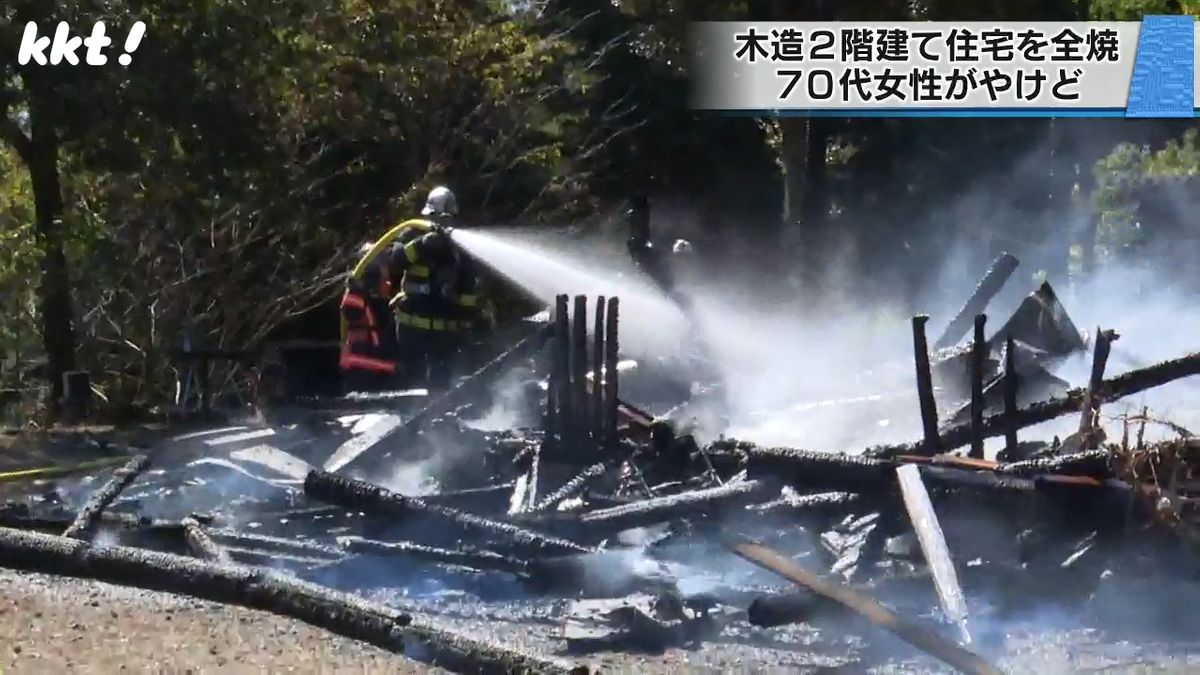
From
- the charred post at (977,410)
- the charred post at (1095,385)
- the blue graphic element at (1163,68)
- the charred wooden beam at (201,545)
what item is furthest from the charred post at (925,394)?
the blue graphic element at (1163,68)

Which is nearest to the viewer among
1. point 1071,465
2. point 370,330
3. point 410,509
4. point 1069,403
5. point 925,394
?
point 1071,465

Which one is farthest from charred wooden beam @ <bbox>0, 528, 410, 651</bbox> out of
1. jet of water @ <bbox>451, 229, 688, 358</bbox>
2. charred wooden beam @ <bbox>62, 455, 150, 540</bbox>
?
jet of water @ <bbox>451, 229, 688, 358</bbox>

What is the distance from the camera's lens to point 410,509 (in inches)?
344

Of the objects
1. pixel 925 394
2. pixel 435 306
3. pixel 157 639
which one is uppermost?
pixel 435 306

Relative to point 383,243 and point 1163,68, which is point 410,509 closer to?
point 383,243

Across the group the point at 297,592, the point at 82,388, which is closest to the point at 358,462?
the point at 297,592

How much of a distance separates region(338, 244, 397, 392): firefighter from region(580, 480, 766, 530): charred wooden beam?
4.23 metres

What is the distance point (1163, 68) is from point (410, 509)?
11753mm

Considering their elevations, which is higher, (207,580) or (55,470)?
(55,470)

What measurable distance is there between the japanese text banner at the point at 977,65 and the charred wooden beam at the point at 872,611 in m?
8.64

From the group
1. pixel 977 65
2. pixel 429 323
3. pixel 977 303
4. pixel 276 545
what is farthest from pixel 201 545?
pixel 977 65

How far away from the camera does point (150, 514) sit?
9586 mm

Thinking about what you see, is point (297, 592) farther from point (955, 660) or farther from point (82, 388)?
point (82, 388)

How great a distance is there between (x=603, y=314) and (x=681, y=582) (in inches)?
101
